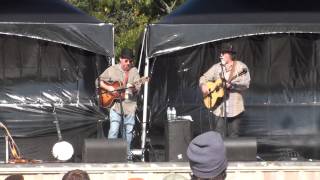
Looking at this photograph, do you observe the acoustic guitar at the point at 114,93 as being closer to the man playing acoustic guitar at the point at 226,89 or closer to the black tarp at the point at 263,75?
the black tarp at the point at 263,75

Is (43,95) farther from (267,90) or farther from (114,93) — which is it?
(267,90)

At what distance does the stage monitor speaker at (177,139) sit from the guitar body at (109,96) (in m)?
0.94

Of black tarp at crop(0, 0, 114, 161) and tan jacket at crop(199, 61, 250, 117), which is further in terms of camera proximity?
black tarp at crop(0, 0, 114, 161)

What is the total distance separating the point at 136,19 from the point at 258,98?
27.1 feet

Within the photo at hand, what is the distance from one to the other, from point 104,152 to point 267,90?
3754 mm

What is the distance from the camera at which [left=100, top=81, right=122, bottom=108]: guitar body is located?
29.0 ft

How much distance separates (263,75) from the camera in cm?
1019

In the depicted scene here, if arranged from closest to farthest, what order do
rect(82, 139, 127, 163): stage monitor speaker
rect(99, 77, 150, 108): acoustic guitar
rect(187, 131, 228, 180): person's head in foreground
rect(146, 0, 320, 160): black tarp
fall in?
rect(187, 131, 228, 180): person's head in foreground
rect(82, 139, 127, 163): stage monitor speaker
rect(99, 77, 150, 108): acoustic guitar
rect(146, 0, 320, 160): black tarp

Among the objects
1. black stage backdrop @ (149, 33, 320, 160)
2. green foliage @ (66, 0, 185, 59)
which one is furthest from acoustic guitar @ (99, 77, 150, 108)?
green foliage @ (66, 0, 185, 59)

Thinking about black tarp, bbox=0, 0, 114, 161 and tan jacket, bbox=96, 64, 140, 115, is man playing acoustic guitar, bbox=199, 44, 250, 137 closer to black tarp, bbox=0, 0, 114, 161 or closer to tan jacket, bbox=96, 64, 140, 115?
tan jacket, bbox=96, 64, 140, 115

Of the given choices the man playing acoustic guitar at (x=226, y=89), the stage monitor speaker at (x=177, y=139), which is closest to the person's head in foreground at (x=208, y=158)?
the stage monitor speaker at (x=177, y=139)

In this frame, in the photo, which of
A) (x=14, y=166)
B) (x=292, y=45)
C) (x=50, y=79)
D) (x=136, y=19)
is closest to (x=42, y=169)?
(x=14, y=166)

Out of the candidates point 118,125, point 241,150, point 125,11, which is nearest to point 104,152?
point 241,150

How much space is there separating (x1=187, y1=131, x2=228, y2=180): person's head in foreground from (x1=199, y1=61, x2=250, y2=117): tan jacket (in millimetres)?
5997
